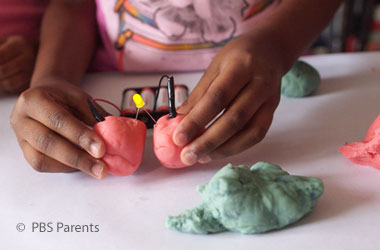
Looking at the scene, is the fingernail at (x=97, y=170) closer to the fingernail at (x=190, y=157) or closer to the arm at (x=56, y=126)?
the arm at (x=56, y=126)

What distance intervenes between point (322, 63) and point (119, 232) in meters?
0.73

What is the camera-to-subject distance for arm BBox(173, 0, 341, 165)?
0.67 metres

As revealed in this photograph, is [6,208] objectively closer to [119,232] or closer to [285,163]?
[119,232]

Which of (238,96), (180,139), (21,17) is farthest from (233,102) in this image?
(21,17)

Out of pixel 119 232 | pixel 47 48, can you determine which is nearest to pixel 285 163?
pixel 119 232

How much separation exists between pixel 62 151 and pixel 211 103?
0.90 feet

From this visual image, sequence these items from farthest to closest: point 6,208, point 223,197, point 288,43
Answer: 1. point 288,43
2. point 6,208
3. point 223,197

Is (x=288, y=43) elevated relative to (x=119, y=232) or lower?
elevated

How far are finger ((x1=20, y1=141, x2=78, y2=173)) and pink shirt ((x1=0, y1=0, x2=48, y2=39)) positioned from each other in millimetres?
508

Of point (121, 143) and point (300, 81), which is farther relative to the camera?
point (300, 81)

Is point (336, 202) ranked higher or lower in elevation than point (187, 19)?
lower

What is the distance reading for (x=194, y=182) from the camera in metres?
0.70

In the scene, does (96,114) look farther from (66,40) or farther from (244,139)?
(66,40)

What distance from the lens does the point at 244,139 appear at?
70 centimetres
